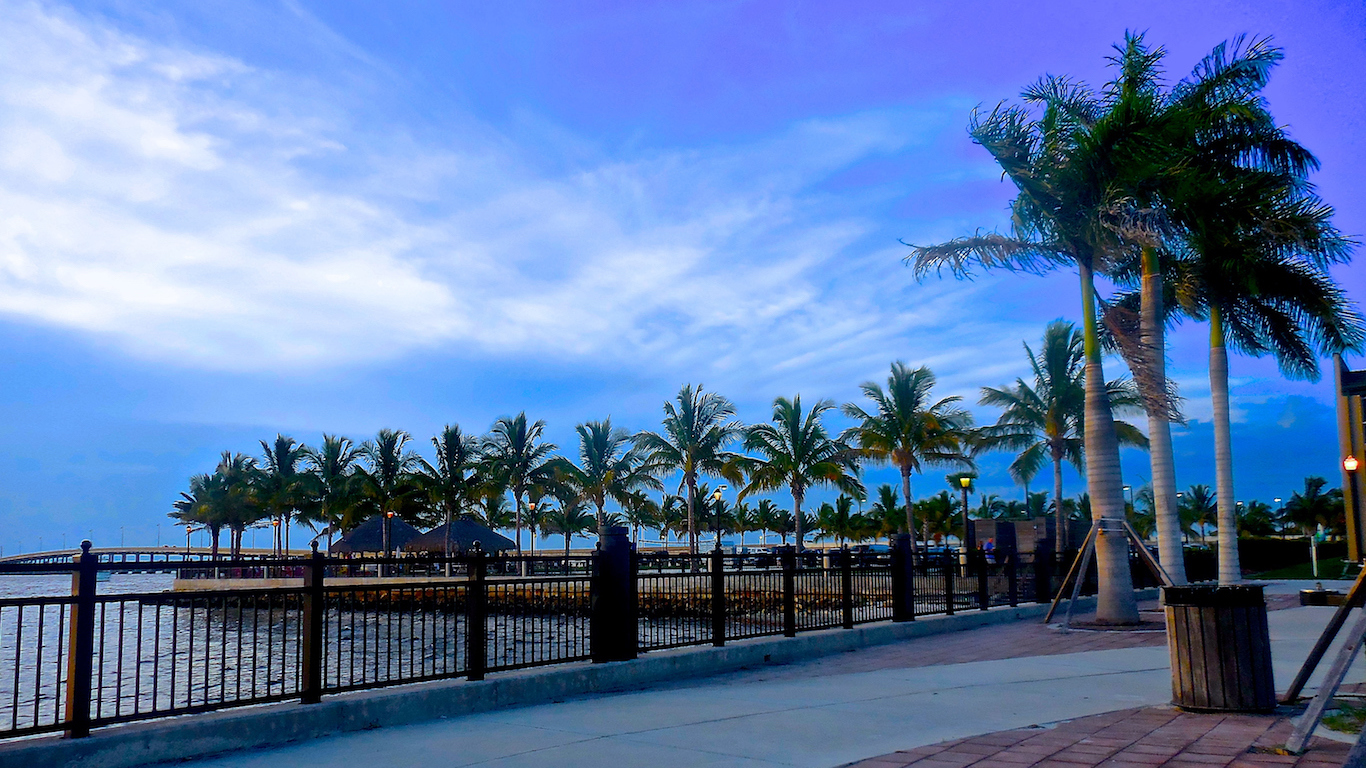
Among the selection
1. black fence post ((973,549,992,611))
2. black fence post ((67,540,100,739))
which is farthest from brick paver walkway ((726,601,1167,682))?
black fence post ((67,540,100,739))

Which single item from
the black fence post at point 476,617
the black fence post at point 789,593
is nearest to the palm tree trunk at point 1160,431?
the black fence post at point 789,593

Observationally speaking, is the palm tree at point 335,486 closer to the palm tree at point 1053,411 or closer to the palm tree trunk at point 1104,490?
the palm tree at point 1053,411

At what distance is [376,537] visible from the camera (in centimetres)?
4928

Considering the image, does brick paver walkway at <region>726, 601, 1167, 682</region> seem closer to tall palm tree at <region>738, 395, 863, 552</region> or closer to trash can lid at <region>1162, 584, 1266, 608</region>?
trash can lid at <region>1162, 584, 1266, 608</region>

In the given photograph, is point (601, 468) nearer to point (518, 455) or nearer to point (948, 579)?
point (518, 455)

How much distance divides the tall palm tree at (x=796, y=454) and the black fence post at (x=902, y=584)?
31802 mm

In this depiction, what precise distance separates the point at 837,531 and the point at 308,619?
308ft

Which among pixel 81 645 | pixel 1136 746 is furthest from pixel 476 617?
pixel 1136 746

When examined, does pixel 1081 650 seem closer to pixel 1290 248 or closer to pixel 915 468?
pixel 1290 248

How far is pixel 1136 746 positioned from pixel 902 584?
9.11 metres

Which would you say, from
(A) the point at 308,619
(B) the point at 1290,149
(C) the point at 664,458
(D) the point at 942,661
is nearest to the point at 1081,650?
(D) the point at 942,661

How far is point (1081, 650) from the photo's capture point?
12344mm

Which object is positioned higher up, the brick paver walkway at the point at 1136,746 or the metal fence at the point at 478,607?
the metal fence at the point at 478,607

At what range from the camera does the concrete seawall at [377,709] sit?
234 inches
